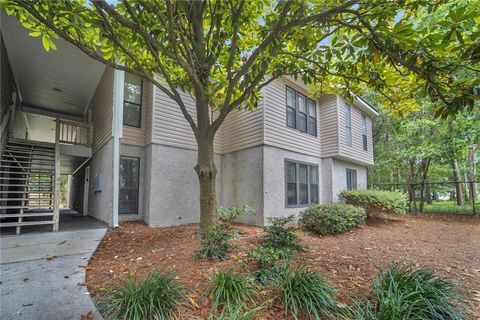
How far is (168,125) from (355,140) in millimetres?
8648

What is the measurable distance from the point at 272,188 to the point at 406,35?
20.2ft

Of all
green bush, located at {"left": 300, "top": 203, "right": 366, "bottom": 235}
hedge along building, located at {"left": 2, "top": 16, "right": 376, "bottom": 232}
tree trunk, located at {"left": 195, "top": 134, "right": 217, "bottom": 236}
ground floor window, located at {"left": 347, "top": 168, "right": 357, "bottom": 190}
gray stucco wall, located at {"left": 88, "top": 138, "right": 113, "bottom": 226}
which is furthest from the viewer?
ground floor window, located at {"left": 347, "top": 168, "right": 357, "bottom": 190}

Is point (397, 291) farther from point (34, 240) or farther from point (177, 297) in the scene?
point (34, 240)

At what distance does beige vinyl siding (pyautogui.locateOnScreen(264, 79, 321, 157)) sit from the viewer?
350 inches

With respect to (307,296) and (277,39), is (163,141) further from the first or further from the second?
(307,296)

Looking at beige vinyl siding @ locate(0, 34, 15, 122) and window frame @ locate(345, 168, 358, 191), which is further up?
beige vinyl siding @ locate(0, 34, 15, 122)

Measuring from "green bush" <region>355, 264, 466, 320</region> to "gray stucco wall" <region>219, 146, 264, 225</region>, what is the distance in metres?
5.45

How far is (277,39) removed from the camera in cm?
401

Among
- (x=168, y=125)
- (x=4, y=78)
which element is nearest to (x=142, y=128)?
(x=168, y=125)

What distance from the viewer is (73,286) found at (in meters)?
3.15

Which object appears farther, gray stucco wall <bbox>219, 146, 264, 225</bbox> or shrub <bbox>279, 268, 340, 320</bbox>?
gray stucco wall <bbox>219, 146, 264, 225</bbox>

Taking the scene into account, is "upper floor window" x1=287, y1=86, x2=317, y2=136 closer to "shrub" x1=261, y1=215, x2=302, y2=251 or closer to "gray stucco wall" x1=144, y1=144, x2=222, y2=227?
"gray stucco wall" x1=144, y1=144, x2=222, y2=227

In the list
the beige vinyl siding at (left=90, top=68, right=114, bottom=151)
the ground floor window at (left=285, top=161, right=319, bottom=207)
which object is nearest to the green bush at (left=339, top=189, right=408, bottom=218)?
the ground floor window at (left=285, top=161, right=319, bottom=207)

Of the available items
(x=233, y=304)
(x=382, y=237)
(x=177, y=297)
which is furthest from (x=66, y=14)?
(x=382, y=237)
